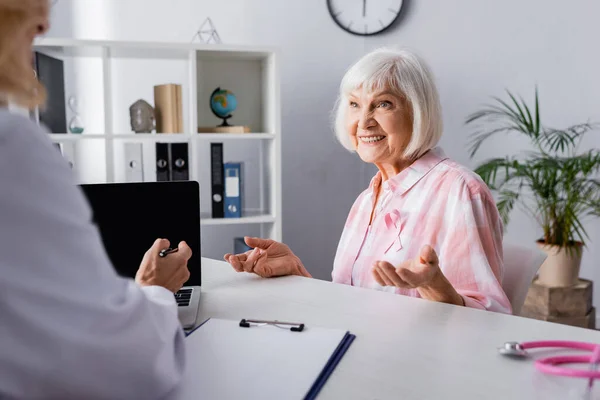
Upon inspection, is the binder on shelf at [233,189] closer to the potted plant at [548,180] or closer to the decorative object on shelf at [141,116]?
the decorative object on shelf at [141,116]

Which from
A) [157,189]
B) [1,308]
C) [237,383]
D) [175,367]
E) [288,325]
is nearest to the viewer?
[1,308]

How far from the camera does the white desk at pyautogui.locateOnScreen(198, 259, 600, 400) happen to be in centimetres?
78

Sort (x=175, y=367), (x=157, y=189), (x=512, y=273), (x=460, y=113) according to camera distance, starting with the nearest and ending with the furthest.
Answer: (x=175, y=367) → (x=157, y=189) → (x=512, y=273) → (x=460, y=113)

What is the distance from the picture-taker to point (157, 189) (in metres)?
1.24

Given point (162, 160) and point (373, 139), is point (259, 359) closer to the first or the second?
point (373, 139)

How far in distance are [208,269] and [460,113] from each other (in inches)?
87.4

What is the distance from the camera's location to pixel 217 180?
118 inches

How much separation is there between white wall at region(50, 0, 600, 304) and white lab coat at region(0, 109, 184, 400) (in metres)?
2.94

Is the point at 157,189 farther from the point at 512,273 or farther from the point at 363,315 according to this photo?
the point at 512,273

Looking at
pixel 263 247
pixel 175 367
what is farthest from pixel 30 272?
pixel 263 247

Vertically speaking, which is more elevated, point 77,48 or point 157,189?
point 77,48

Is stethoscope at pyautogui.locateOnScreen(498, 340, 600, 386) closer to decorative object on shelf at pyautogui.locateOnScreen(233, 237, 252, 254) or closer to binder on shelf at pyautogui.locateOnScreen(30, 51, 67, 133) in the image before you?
decorative object on shelf at pyautogui.locateOnScreen(233, 237, 252, 254)

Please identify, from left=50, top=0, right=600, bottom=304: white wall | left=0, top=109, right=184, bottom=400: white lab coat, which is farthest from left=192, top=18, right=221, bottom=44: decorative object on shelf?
left=0, top=109, right=184, bottom=400: white lab coat

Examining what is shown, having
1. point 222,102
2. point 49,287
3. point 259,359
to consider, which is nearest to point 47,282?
point 49,287
